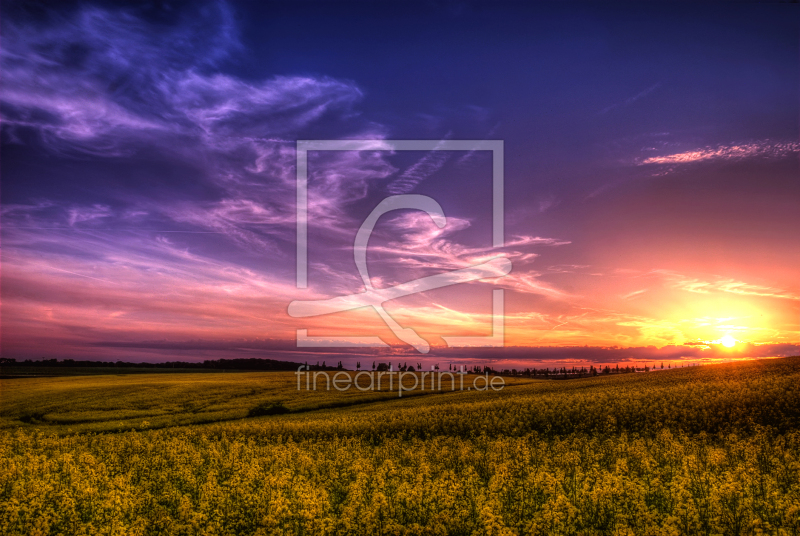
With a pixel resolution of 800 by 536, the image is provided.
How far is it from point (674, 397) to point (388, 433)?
19.0 meters

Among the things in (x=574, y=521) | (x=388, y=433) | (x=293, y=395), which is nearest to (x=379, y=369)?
(x=293, y=395)

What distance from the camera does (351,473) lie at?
13359 mm

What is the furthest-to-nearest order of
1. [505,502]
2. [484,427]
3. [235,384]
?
[235,384] → [484,427] → [505,502]

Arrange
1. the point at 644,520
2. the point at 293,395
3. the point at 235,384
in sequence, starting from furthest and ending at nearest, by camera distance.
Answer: the point at 235,384 → the point at 293,395 → the point at 644,520

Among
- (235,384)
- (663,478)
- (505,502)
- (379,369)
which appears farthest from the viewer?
(379,369)

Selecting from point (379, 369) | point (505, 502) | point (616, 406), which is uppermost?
point (505, 502)

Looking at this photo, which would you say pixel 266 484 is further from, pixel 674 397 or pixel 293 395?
pixel 293 395

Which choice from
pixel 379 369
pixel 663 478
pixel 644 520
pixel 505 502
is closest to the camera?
pixel 644 520

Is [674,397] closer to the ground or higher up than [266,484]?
closer to the ground

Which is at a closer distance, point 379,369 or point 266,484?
point 266,484

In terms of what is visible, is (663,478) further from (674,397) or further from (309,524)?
(674,397)

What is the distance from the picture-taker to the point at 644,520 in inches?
351

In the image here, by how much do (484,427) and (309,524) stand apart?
1906 centimetres

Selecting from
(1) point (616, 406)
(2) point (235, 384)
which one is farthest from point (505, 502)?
(2) point (235, 384)
